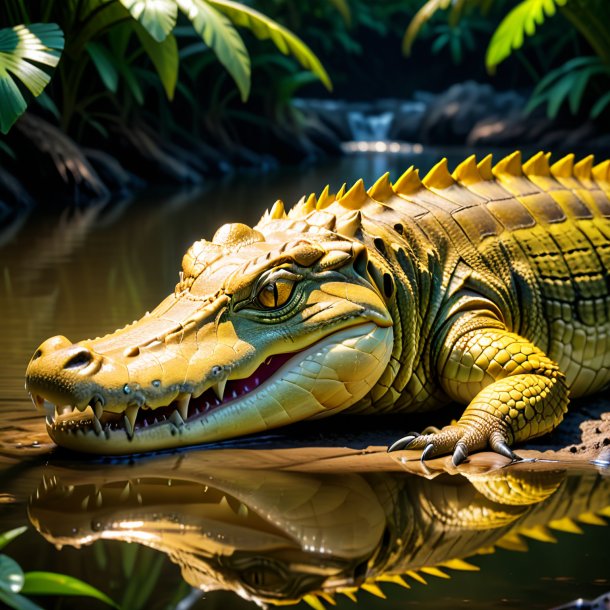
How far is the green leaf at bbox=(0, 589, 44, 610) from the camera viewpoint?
91.3 inches

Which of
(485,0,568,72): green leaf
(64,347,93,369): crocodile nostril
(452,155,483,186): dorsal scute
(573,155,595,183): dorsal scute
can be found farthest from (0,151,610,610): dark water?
(485,0,568,72): green leaf

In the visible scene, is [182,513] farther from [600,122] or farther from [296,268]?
[600,122]

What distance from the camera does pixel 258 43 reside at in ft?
64.2

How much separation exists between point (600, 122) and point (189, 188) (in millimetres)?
9930

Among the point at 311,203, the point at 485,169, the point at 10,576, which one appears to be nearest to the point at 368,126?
the point at 485,169

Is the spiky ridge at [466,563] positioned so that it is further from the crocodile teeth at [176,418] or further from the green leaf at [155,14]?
the green leaf at [155,14]

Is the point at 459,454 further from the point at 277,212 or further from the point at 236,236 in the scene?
the point at 277,212

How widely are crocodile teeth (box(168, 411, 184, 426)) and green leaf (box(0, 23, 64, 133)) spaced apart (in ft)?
11.8

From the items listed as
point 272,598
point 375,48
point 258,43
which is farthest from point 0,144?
point 375,48

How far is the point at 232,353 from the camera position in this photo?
3.61 m

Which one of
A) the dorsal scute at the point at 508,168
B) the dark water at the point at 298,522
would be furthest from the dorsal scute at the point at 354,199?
the dark water at the point at 298,522

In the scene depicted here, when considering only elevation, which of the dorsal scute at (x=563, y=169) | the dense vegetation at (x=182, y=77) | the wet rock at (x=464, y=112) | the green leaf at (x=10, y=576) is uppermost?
the green leaf at (x=10, y=576)

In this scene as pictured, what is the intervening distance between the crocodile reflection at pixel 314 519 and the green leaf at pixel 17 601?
45cm

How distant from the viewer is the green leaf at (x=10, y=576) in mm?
2346
